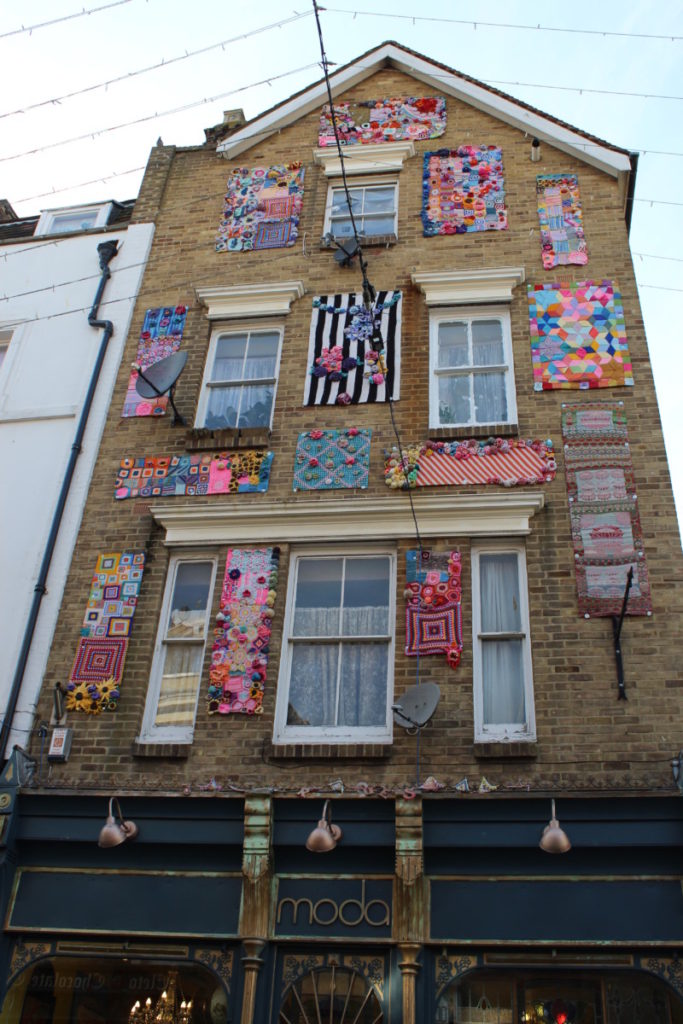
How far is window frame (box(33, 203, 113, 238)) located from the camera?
47.7 feet

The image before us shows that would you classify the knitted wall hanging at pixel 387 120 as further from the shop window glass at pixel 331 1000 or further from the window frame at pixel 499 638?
the shop window glass at pixel 331 1000

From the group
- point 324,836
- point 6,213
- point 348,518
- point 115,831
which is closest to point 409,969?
point 324,836

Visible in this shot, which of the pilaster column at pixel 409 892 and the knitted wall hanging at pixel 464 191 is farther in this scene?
the knitted wall hanging at pixel 464 191

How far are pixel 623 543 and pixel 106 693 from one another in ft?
18.4

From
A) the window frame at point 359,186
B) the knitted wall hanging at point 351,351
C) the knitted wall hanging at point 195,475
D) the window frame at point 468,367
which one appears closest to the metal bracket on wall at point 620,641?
the window frame at point 468,367

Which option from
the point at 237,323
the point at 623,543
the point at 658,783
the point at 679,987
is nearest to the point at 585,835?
the point at 658,783

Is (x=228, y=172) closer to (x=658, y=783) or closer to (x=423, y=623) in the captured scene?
(x=423, y=623)

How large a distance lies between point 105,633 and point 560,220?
792 cm

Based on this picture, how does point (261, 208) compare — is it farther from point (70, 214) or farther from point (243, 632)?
point (243, 632)

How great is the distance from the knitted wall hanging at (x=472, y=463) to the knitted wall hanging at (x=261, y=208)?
4291mm

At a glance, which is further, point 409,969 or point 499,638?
point 499,638

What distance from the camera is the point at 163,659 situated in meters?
9.90

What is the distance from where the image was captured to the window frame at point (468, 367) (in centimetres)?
1082

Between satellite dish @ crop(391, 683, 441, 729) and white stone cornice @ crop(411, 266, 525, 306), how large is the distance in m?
5.41
